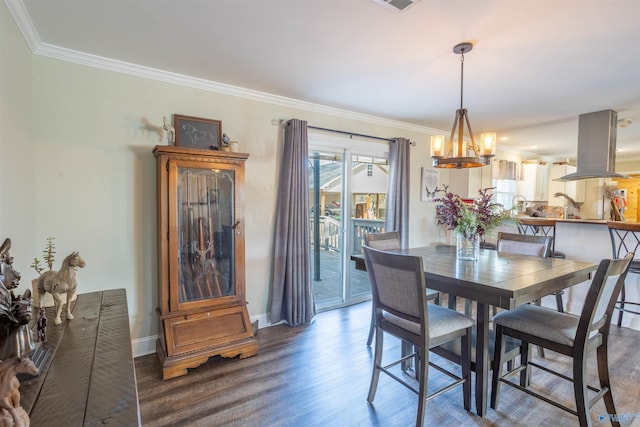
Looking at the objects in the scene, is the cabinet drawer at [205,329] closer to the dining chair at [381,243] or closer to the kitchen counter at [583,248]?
the dining chair at [381,243]

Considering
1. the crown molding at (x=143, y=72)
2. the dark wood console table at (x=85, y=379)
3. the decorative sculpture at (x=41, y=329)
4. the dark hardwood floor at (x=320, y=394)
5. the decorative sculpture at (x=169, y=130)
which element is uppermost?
the crown molding at (x=143, y=72)

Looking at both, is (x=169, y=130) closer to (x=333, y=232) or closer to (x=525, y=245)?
(x=333, y=232)

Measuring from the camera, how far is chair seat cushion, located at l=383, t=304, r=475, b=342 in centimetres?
189

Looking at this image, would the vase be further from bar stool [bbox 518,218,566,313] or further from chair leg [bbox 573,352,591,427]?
bar stool [bbox 518,218,566,313]

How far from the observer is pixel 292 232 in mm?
3303

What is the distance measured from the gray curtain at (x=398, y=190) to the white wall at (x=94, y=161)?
79.0 inches

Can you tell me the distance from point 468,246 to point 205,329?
229 centimetres

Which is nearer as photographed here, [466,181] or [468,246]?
[468,246]

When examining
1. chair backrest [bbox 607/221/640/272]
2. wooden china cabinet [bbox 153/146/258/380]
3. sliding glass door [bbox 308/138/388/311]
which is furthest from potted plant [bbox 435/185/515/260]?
wooden china cabinet [bbox 153/146/258/380]

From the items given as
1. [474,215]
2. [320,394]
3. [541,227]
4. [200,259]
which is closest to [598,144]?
[541,227]

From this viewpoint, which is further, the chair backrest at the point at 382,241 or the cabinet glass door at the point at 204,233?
the chair backrest at the point at 382,241

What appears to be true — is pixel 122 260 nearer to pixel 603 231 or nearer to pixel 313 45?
pixel 313 45

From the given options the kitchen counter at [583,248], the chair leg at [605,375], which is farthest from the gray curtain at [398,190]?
the chair leg at [605,375]

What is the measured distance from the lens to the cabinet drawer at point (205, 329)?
2.45m
